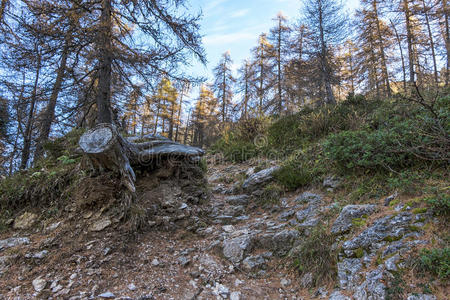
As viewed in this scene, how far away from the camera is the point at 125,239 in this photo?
309 centimetres

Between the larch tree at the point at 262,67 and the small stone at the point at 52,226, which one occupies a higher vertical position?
the larch tree at the point at 262,67

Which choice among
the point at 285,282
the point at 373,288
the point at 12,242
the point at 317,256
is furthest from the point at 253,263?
the point at 12,242

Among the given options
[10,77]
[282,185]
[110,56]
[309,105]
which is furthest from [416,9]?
[10,77]

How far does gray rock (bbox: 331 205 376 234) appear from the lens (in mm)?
2746

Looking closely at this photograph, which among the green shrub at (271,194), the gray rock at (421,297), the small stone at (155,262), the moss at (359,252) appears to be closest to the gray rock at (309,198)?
the green shrub at (271,194)

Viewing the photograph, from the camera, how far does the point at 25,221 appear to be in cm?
356

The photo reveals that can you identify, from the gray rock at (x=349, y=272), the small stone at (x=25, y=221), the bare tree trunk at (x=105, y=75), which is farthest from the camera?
the bare tree trunk at (x=105, y=75)

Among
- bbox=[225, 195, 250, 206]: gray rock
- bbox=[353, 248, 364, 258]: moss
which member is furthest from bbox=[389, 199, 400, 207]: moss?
bbox=[225, 195, 250, 206]: gray rock

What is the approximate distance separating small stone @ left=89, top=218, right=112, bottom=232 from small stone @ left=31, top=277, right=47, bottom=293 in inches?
30.8

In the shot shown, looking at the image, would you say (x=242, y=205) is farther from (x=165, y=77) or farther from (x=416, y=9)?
(x=416, y=9)

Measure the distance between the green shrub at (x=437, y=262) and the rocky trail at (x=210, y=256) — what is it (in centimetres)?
16

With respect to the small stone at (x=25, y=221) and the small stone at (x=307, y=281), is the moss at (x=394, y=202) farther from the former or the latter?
the small stone at (x=25, y=221)

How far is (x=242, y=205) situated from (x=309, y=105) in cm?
707

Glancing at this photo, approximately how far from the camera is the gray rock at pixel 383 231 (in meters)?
2.31
